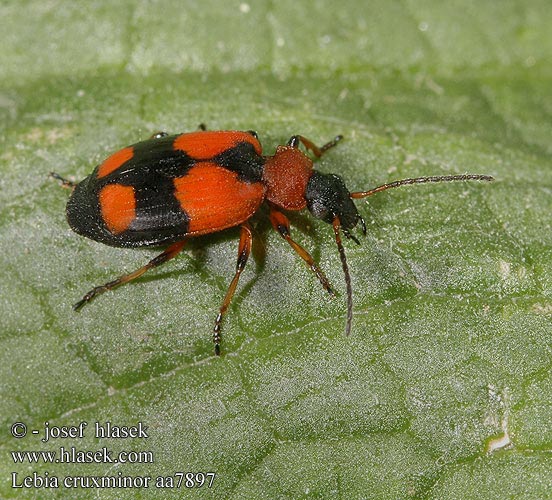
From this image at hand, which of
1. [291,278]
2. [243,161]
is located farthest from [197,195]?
[291,278]

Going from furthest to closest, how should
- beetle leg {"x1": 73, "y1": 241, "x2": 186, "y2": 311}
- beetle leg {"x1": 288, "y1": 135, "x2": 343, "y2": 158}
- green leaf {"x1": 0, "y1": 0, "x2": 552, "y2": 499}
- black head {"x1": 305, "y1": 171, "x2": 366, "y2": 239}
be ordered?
beetle leg {"x1": 288, "y1": 135, "x2": 343, "y2": 158}
black head {"x1": 305, "y1": 171, "x2": 366, "y2": 239}
beetle leg {"x1": 73, "y1": 241, "x2": 186, "y2": 311}
green leaf {"x1": 0, "y1": 0, "x2": 552, "y2": 499}

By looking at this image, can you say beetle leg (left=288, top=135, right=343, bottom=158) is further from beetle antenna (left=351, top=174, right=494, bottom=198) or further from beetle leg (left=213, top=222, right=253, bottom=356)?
beetle leg (left=213, top=222, right=253, bottom=356)

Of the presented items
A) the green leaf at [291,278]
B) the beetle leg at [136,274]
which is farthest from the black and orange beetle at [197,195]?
the green leaf at [291,278]

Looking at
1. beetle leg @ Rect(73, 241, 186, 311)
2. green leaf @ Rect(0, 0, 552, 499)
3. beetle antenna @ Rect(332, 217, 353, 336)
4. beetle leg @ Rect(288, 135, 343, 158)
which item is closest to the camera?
green leaf @ Rect(0, 0, 552, 499)

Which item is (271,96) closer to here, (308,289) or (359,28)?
(359,28)

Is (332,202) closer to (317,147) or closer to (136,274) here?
(317,147)

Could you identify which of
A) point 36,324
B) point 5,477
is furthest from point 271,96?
point 5,477

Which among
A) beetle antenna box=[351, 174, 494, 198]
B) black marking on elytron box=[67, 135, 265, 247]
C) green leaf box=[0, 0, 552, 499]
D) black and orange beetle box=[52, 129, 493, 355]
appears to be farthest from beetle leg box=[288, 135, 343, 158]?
black marking on elytron box=[67, 135, 265, 247]
